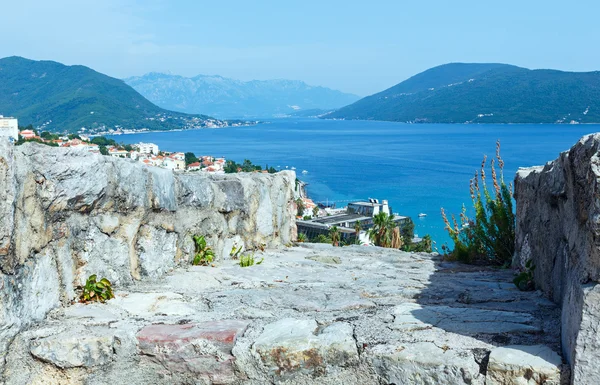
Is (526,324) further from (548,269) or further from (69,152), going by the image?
(69,152)

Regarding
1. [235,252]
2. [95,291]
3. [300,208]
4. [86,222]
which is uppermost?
[86,222]

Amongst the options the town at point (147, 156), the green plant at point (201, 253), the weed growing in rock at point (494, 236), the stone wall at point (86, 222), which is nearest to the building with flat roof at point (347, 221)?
the town at point (147, 156)

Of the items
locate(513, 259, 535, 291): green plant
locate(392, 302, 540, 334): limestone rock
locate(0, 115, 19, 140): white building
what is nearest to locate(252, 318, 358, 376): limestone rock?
locate(392, 302, 540, 334): limestone rock

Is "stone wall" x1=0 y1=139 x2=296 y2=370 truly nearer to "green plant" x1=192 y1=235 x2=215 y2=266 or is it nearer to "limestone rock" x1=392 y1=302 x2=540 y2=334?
"green plant" x1=192 y1=235 x2=215 y2=266

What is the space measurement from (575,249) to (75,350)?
278 cm

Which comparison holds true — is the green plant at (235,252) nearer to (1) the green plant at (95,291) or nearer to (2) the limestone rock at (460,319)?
(1) the green plant at (95,291)

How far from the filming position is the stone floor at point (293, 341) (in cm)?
289

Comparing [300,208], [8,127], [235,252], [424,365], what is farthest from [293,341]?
[300,208]

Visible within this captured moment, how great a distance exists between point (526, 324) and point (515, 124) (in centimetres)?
20501

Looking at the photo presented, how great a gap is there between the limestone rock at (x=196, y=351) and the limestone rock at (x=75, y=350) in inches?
7.6

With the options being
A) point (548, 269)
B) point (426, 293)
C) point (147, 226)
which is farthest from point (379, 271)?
point (147, 226)

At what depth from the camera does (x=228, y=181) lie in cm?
643

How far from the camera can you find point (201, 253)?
5.75 metres

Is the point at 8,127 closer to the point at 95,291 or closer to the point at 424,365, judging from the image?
the point at 95,291
